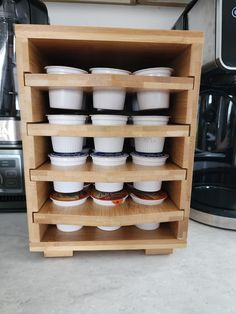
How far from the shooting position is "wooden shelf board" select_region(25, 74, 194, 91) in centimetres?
46

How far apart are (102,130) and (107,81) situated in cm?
11

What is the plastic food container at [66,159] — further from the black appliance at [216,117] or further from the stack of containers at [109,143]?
the black appliance at [216,117]

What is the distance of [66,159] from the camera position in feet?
1.77

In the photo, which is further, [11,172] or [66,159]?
[11,172]

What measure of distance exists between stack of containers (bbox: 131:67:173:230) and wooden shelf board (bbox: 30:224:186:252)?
4cm

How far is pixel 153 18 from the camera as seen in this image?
2.90 feet

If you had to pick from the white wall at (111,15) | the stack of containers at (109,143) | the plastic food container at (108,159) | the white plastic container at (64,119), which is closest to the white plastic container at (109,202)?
the stack of containers at (109,143)

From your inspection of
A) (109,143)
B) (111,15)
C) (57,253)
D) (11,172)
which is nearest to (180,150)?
(109,143)

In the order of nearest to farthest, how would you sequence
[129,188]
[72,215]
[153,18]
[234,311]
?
[234,311], [72,215], [129,188], [153,18]

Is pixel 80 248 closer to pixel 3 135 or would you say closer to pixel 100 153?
pixel 100 153

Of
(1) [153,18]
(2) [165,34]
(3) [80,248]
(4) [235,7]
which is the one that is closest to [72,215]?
(3) [80,248]

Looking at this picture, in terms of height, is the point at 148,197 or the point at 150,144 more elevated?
the point at 150,144

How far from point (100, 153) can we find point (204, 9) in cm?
45

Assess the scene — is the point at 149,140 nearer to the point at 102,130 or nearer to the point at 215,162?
the point at 102,130
